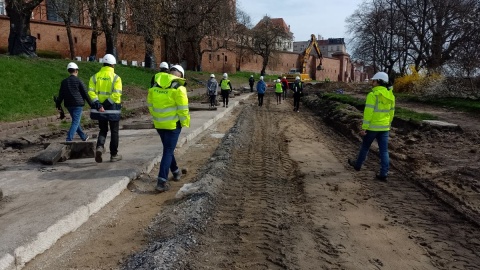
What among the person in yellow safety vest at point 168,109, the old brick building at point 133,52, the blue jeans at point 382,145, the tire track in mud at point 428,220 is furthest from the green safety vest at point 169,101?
the old brick building at point 133,52

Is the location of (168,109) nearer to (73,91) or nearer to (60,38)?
(73,91)

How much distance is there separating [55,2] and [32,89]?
1054cm

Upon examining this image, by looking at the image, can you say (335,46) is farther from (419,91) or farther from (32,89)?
(32,89)

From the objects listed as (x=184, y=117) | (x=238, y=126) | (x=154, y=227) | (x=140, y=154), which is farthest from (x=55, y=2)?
(x=154, y=227)

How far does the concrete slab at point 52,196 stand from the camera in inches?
148

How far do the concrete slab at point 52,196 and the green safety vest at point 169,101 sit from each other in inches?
Result: 43.4

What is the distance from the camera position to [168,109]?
5875 millimetres

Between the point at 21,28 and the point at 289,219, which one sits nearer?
the point at 289,219

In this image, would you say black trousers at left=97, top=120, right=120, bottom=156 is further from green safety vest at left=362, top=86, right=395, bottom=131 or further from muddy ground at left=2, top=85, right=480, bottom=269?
green safety vest at left=362, top=86, right=395, bottom=131

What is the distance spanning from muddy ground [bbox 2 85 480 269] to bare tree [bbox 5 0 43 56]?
13.3 meters

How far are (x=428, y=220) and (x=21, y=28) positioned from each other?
21.5m

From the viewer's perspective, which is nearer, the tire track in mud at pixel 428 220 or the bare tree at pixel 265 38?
the tire track in mud at pixel 428 220

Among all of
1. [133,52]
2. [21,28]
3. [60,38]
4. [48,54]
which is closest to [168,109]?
[21,28]

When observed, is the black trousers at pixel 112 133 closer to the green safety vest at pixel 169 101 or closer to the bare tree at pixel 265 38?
the green safety vest at pixel 169 101
